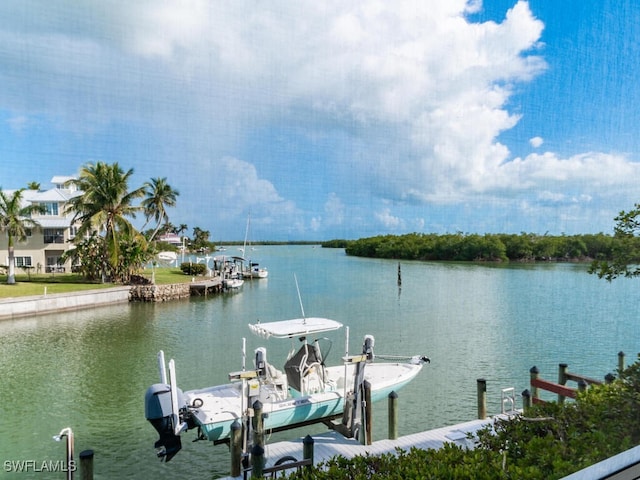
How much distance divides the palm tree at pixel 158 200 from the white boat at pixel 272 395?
17353 mm

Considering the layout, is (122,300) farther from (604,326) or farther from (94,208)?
(604,326)

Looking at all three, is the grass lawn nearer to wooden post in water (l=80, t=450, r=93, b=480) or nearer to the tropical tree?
wooden post in water (l=80, t=450, r=93, b=480)

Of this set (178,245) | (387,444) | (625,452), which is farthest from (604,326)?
(178,245)

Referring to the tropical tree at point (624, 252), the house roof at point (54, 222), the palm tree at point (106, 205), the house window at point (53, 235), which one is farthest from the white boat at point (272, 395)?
the house window at point (53, 235)

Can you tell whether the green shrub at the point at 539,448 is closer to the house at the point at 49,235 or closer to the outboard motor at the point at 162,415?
the outboard motor at the point at 162,415

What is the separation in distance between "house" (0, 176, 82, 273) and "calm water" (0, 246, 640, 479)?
645cm

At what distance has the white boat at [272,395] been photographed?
143 inches

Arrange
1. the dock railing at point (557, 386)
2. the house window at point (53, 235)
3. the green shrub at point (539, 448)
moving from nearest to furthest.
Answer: the green shrub at point (539, 448) < the dock railing at point (557, 386) < the house window at point (53, 235)

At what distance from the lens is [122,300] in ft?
53.6

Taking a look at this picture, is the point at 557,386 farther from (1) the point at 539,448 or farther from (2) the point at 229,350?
(2) the point at 229,350

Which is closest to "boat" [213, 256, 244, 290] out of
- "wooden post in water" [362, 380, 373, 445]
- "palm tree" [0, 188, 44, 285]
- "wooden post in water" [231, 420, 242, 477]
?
"palm tree" [0, 188, 44, 285]

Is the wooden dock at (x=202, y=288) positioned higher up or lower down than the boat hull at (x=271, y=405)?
lower down

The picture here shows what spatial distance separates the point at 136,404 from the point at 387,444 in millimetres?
3796

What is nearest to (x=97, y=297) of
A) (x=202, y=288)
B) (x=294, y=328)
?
(x=202, y=288)
